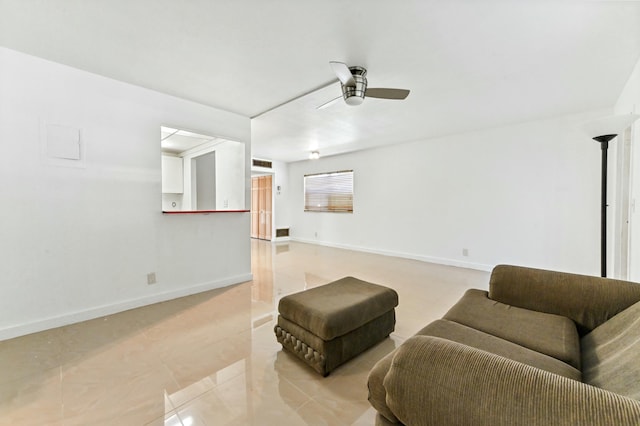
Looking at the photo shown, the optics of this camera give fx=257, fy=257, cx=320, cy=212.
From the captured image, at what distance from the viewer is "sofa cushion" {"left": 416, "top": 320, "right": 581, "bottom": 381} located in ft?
3.65

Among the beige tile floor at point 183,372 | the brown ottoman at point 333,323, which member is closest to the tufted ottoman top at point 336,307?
the brown ottoman at point 333,323

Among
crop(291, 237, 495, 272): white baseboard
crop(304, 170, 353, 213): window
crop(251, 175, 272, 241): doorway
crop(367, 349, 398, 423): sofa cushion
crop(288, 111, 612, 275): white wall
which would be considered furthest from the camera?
crop(251, 175, 272, 241): doorway

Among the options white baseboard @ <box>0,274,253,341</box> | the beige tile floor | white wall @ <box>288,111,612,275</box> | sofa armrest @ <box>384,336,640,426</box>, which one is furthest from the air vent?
sofa armrest @ <box>384,336,640,426</box>

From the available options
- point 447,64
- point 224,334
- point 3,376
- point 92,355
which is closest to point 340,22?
point 447,64

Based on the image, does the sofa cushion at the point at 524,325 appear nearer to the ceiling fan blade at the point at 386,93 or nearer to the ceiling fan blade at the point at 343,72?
the ceiling fan blade at the point at 386,93

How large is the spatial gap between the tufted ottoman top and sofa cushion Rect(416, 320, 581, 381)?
56 cm

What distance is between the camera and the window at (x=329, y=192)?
21.6 feet

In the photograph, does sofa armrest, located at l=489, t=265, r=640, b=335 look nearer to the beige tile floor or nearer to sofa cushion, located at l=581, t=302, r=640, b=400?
sofa cushion, located at l=581, t=302, r=640, b=400

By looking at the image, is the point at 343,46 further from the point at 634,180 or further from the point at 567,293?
the point at 634,180

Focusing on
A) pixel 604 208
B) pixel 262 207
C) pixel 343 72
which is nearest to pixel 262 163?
pixel 262 207

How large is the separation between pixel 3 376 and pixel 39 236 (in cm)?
117

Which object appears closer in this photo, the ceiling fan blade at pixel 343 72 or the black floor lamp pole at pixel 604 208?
the ceiling fan blade at pixel 343 72

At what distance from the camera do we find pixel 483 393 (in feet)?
2.46

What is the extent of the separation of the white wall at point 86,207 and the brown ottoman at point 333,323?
1911 millimetres
